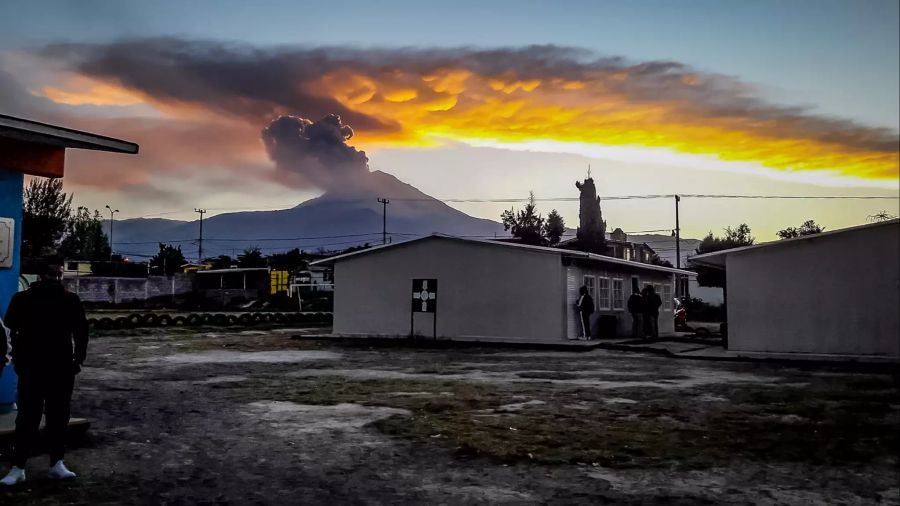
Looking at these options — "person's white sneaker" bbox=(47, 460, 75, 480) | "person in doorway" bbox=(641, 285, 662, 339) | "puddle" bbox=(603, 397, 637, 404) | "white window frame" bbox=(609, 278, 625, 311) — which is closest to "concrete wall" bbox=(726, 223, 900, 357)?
"person in doorway" bbox=(641, 285, 662, 339)

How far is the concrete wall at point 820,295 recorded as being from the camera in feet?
56.4

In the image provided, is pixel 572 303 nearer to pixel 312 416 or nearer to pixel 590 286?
pixel 590 286

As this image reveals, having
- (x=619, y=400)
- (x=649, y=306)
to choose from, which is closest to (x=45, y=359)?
(x=619, y=400)

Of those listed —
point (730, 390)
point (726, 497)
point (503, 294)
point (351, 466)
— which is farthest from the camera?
point (503, 294)

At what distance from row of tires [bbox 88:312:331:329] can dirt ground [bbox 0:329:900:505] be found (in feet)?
52.4

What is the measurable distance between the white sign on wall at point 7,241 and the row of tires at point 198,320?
2191cm

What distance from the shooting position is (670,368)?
15742 mm

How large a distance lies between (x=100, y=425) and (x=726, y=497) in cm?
663

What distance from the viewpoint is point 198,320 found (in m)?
33.2

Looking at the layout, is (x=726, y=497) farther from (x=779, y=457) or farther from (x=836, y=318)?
(x=836, y=318)

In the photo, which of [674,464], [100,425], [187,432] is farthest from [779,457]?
[100,425]

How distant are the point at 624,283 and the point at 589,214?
216 feet


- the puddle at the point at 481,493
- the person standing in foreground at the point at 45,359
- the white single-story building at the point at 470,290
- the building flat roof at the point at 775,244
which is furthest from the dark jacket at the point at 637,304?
the person standing in foreground at the point at 45,359

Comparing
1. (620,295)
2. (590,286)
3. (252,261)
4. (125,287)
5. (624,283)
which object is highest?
(252,261)
